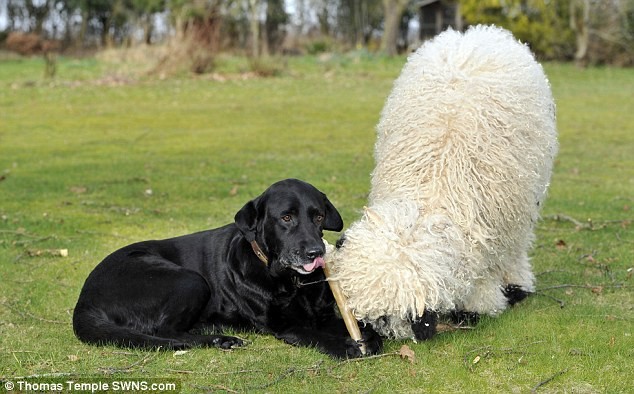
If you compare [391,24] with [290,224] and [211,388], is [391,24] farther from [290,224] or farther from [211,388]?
[211,388]

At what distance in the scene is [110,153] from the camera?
539 inches

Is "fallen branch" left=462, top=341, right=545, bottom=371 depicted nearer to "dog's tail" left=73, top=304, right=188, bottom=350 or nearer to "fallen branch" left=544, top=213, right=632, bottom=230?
"dog's tail" left=73, top=304, right=188, bottom=350

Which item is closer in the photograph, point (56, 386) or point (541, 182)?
point (56, 386)

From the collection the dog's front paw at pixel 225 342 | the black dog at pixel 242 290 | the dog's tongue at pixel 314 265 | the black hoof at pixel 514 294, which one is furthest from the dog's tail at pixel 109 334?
the black hoof at pixel 514 294

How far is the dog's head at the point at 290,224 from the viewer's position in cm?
479

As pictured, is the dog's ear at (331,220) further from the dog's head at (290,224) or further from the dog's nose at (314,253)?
the dog's nose at (314,253)

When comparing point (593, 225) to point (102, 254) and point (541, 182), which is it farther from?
point (102, 254)

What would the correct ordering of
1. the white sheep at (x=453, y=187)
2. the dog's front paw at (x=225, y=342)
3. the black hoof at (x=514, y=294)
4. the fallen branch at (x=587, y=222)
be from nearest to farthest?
the white sheep at (x=453, y=187)
the dog's front paw at (x=225, y=342)
the black hoof at (x=514, y=294)
the fallen branch at (x=587, y=222)

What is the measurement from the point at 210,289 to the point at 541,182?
2490 millimetres

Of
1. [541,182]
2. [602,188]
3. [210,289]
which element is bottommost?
[602,188]

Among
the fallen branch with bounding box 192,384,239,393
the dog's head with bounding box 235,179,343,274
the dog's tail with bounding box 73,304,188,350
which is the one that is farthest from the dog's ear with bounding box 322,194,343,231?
the fallen branch with bounding box 192,384,239,393

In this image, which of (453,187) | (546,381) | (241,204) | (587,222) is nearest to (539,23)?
(587,222)

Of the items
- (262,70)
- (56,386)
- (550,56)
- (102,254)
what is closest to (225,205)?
(102,254)

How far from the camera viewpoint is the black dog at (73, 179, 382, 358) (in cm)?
493
